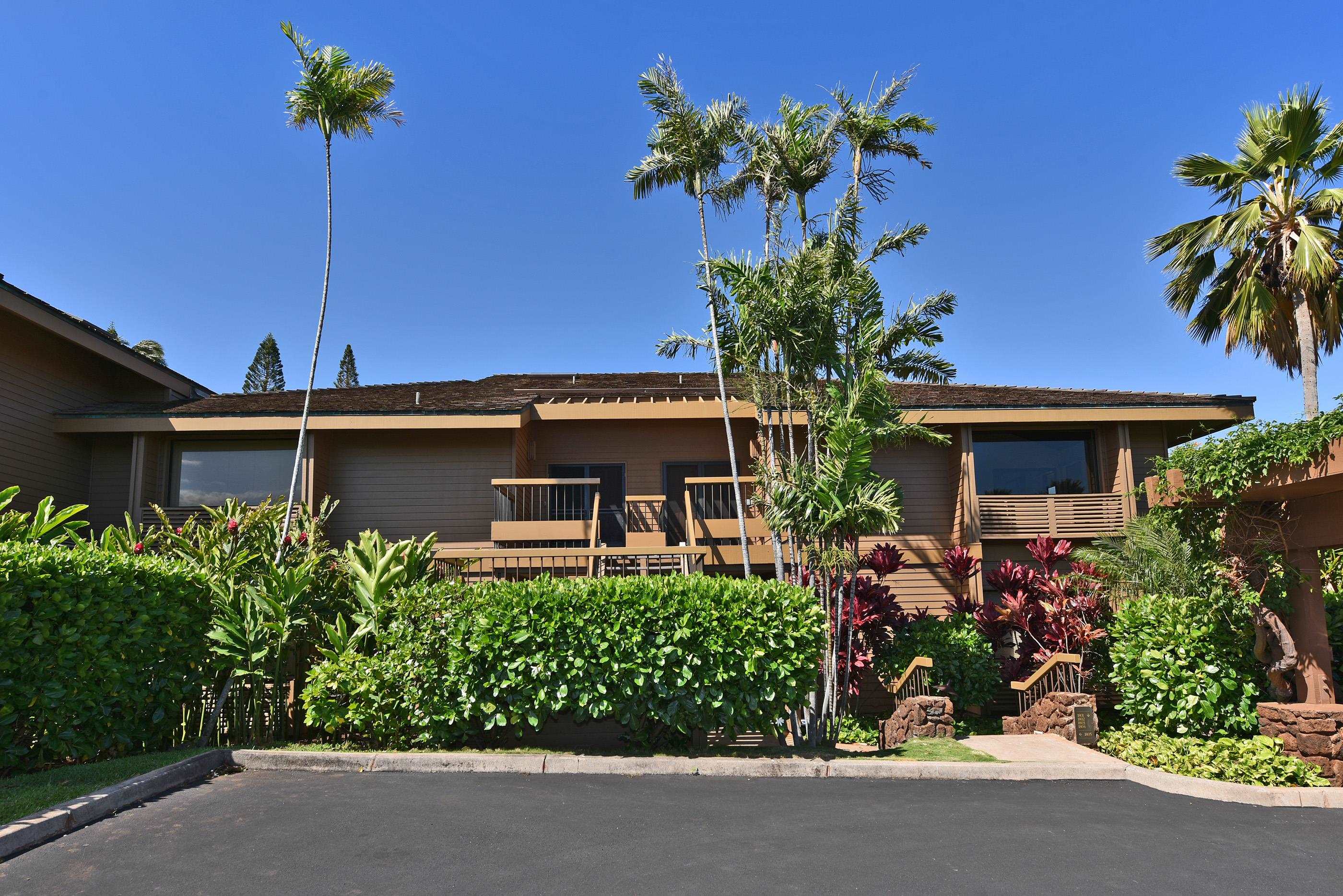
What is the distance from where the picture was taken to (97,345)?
1421cm

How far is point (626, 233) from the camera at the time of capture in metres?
16.6

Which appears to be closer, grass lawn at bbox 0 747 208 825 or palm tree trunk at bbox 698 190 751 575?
grass lawn at bbox 0 747 208 825

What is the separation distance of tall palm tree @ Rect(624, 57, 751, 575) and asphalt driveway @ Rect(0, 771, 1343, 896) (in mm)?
5053

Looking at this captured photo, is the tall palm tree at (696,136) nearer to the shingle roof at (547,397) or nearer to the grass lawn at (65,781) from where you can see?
the shingle roof at (547,397)

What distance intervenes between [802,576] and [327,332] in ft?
25.9

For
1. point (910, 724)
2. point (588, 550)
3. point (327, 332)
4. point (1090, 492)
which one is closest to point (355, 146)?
point (327, 332)

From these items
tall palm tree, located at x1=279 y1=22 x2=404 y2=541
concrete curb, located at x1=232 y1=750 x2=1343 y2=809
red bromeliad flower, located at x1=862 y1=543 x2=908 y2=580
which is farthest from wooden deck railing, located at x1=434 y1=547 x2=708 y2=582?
concrete curb, located at x1=232 y1=750 x2=1343 y2=809

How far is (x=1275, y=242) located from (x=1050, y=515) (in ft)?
20.0

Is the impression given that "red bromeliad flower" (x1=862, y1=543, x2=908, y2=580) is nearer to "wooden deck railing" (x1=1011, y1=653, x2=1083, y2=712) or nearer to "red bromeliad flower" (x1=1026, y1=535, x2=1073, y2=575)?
"red bromeliad flower" (x1=1026, y1=535, x2=1073, y2=575)

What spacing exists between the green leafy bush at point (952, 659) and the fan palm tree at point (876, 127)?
708cm

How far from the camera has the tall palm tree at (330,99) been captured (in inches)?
379

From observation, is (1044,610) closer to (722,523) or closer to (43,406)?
(722,523)

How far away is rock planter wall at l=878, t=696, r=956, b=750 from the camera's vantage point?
10.3m

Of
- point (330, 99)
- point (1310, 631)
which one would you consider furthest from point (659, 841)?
point (330, 99)
